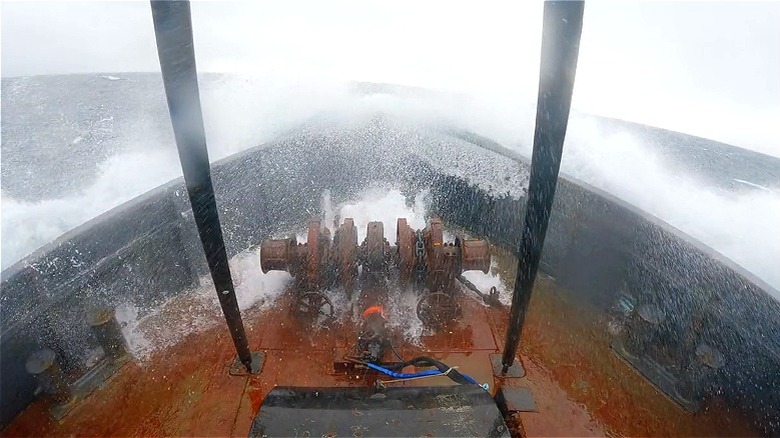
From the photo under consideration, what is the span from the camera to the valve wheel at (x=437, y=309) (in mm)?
3354

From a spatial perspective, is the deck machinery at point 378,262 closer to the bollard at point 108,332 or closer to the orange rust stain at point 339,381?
the orange rust stain at point 339,381

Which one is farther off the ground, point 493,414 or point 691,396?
point 493,414

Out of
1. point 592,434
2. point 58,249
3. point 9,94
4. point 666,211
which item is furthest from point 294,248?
point 9,94

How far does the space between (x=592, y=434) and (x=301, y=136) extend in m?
4.64

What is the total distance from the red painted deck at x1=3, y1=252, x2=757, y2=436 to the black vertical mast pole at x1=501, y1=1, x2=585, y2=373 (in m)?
0.87

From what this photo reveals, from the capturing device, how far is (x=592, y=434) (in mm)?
2596

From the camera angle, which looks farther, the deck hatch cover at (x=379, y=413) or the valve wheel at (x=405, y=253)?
the valve wheel at (x=405, y=253)

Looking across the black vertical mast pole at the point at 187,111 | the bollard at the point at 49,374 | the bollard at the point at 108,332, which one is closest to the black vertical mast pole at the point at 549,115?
the black vertical mast pole at the point at 187,111

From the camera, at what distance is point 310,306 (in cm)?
338

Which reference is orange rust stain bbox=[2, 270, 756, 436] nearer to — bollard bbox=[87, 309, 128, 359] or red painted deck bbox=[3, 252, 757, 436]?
red painted deck bbox=[3, 252, 757, 436]

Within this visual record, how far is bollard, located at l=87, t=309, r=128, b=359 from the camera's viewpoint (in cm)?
285

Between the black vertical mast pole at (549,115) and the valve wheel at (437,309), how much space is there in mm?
948

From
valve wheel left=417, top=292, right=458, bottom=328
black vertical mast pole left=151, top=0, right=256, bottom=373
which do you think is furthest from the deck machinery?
black vertical mast pole left=151, top=0, right=256, bottom=373

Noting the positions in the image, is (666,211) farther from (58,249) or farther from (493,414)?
(58,249)
